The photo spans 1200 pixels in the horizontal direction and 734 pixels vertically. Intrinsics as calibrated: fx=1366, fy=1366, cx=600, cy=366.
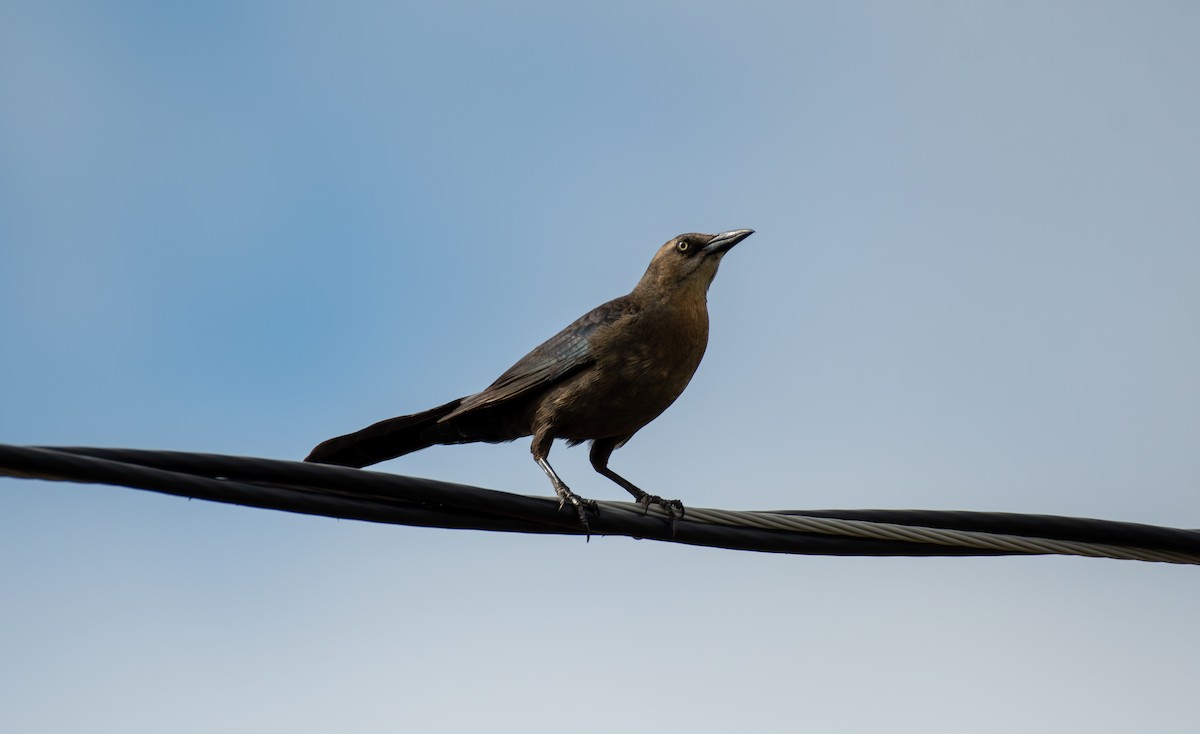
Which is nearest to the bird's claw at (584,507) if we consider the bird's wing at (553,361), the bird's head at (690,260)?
the bird's wing at (553,361)

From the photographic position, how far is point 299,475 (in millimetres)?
4027

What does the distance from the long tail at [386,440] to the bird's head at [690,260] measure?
1.38 meters

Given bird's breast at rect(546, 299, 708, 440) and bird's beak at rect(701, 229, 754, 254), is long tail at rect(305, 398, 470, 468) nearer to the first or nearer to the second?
bird's breast at rect(546, 299, 708, 440)

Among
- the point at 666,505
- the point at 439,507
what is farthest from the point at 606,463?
the point at 439,507

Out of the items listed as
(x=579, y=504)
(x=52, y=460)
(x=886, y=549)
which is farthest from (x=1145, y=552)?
(x=52, y=460)

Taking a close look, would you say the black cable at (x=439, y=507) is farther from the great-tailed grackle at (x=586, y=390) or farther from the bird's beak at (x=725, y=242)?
the bird's beak at (x=725, y=242)

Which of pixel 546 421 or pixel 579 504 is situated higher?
pixel 546 421

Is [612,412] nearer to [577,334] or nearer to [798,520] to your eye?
[577,334]

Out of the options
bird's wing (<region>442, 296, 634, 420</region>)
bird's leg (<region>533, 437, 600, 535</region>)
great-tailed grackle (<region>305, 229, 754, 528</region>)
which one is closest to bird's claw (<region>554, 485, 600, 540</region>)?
bird's leg (<region>533, 437, 600, 535</region>)

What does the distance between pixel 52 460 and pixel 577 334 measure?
401 centimetres

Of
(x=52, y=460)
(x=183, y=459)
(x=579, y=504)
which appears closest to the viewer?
(x=52, y=460)

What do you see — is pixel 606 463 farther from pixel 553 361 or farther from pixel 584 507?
pixel 584 507

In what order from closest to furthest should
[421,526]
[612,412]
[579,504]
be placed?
1. [421,526]
2. [579,504]
3. [612,412]

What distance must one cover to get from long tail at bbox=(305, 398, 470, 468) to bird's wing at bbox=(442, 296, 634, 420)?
138 mm
